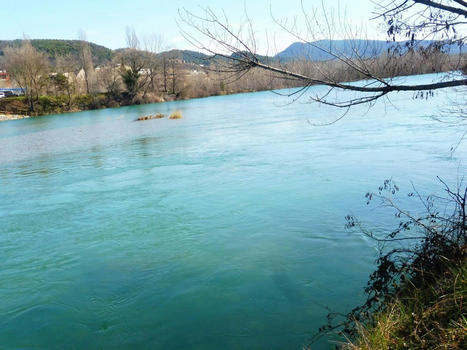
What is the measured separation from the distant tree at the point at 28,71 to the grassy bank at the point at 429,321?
2206 inches

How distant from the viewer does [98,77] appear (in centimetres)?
6219

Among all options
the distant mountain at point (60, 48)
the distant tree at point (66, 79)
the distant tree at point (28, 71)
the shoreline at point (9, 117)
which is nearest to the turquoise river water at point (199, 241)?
the shoreline at point (9, 117)

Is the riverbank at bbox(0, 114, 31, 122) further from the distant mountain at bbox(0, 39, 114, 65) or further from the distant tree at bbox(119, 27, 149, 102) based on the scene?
the distant mountain at bbox(0, 39, 114, 65)

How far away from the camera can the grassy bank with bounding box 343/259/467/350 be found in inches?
107

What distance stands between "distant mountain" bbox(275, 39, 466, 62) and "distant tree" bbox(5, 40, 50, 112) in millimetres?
54503

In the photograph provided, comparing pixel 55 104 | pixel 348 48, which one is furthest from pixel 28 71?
pixel 348 48

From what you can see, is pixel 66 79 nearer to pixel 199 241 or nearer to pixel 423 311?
pixel 199 241

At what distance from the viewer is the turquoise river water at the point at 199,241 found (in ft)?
14.3

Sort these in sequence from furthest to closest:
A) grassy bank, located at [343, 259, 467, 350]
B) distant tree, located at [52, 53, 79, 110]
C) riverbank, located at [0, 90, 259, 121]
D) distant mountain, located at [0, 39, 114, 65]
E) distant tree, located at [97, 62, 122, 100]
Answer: distant mountain, located at [0, 39, 114, 65], distant tree, located at [97, 62, 122, 100], distant tree, located at [52, 53, 79, 110], riverbank, located at [0, 90, 259, 121], grassy bank, located at [343, 259, 467, 350]

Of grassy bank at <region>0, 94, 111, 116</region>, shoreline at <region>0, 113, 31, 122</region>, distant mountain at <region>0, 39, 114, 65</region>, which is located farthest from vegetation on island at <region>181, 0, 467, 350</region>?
distant mountain at <region>0, 39, 114, 65</region>

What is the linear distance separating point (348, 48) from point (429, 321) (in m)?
2.66

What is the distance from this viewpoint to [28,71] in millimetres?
51438

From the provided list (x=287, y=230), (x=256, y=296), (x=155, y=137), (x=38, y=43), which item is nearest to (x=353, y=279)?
(x=256, y=296)

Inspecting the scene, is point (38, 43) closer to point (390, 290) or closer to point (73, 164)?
point (73, 164)
